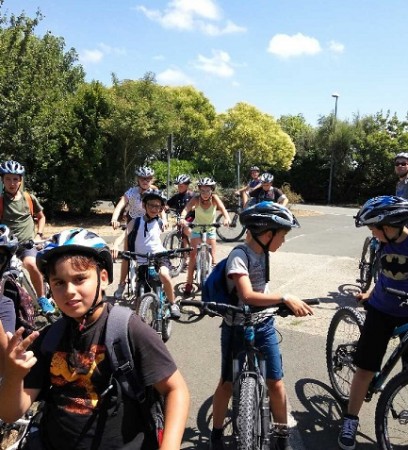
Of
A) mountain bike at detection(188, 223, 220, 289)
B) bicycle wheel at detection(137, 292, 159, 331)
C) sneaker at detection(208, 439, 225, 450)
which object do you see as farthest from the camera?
mountain bike at detection(188, 223, 220, 289)

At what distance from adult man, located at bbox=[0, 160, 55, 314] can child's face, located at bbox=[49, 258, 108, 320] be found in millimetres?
3976

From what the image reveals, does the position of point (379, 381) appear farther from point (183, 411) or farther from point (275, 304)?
point (183, 411)

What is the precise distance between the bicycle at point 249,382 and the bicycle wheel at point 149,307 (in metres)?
2.03

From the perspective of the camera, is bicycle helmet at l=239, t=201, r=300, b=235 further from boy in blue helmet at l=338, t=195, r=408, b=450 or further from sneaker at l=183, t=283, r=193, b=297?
sneaker at l=183, t=283, r=193, b=297

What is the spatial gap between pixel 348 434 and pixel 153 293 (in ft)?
8.19

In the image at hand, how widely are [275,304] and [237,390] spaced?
2.08 ft

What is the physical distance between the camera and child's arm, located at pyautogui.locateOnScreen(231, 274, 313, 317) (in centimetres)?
268

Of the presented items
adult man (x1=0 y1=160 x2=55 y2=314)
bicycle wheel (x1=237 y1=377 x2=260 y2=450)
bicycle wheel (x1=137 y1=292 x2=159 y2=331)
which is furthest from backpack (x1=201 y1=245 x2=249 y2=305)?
adult man (x1=0 y1=160 x2=55 y2=314)

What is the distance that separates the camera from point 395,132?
32125mm

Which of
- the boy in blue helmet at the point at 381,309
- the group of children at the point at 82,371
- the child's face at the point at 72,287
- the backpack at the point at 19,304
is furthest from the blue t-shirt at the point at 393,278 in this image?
the backpack at the point at 19,304

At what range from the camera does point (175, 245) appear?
33.0 feet

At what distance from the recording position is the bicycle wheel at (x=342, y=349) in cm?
416

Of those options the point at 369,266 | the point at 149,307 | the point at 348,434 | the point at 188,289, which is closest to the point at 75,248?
the point at 348,434

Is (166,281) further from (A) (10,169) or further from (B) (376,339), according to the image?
(B) (376,339)
